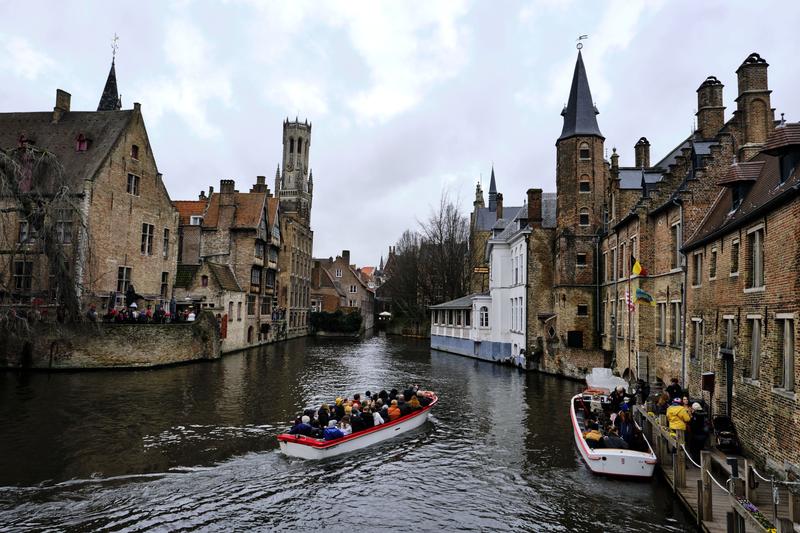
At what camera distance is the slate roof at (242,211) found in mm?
44719

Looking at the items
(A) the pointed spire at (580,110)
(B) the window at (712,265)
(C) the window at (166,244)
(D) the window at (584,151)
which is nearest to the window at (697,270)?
(B) the window at (712,265)

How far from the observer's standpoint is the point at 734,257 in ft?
49.0

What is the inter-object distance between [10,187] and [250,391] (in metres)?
12.7

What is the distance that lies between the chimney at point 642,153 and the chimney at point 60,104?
126 ft

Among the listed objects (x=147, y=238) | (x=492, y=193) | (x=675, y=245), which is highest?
(x=492, y=193)

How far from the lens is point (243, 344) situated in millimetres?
42906

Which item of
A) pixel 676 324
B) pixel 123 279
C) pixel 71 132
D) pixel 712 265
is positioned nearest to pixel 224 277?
pixel 123 279

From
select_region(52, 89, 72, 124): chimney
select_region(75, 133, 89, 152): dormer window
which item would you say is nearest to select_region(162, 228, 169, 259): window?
select_region(75, 133, 89, 152): dormer window

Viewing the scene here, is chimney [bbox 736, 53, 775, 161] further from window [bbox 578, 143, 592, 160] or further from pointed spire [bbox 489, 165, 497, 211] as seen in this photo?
pointed spire [bbox 489, 165, 497, 211]

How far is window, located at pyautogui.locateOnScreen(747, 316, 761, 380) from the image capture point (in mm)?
12875

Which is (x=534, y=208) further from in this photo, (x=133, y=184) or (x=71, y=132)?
(x=71, y=132)

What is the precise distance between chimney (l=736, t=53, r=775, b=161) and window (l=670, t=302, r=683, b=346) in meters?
6.27

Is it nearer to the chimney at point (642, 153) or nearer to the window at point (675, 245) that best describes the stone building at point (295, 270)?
the chimney at point (642, 153)

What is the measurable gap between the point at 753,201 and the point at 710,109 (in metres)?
13.4
